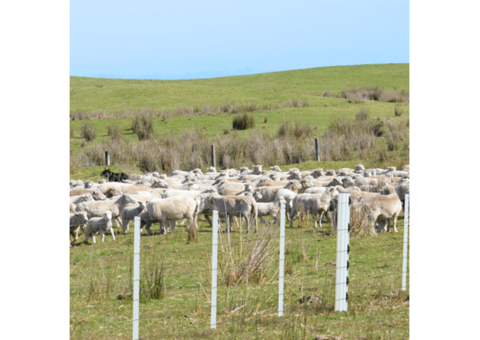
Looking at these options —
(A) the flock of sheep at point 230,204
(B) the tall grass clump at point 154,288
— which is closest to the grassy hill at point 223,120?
(A) the flock of sheep at point 230,204

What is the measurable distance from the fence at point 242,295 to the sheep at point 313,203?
3467mm

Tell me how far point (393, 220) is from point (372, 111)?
33.4m

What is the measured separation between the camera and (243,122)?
37719mm

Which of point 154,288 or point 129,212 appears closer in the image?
point 154,288

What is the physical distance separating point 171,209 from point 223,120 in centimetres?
2763

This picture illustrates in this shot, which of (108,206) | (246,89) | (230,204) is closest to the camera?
(230,204)

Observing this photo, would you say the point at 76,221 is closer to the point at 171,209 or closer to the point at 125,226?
the point at 125,226

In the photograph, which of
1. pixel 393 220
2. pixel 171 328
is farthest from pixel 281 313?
pixel 393 220

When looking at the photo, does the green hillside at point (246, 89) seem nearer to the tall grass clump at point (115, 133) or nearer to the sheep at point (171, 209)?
the tall grass clump at point (115, 133)

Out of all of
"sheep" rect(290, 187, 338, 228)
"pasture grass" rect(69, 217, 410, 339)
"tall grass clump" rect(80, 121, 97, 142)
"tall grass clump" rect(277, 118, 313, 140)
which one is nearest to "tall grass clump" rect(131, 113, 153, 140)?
"tall grass clump" rect(80, 121, 97, 142)

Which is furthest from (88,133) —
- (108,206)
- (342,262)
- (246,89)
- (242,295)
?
(246,89)

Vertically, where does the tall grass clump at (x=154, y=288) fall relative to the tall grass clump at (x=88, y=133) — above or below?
below

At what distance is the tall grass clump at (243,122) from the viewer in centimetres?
3772

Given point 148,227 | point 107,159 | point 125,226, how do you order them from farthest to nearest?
point 107,159 → point 125,226 → point 148,227
